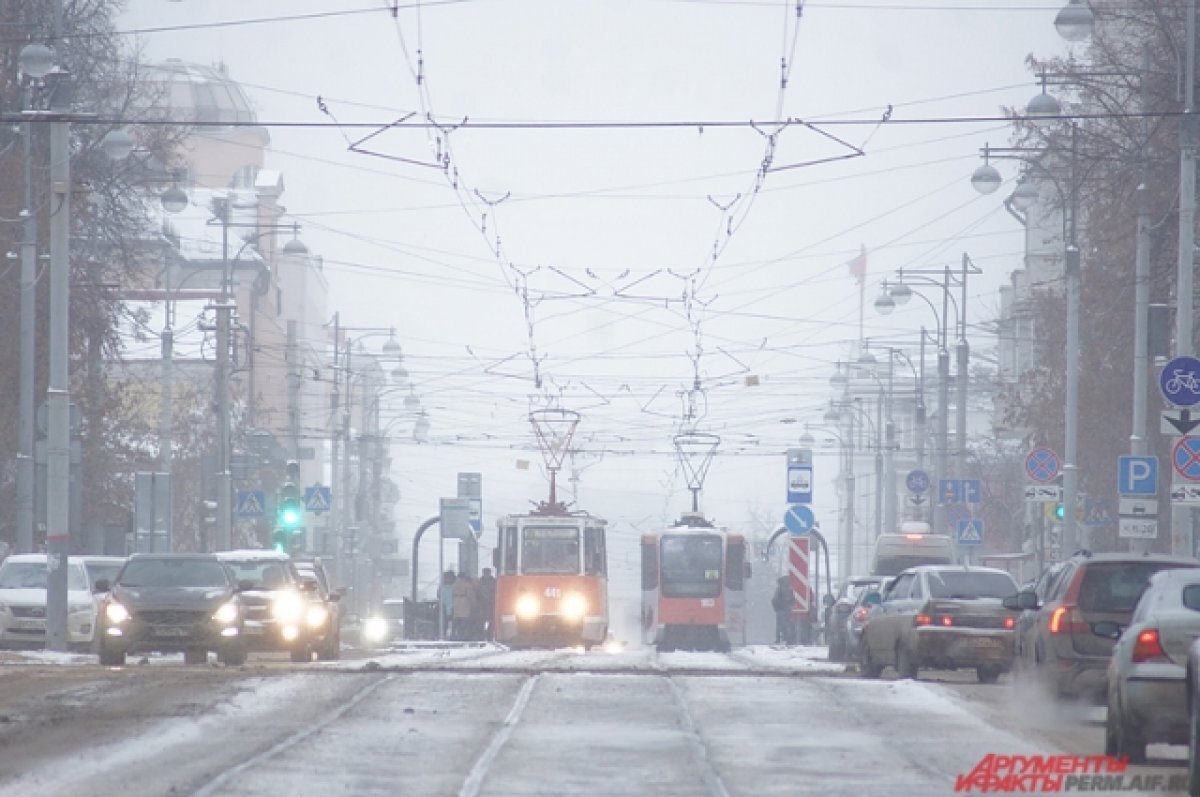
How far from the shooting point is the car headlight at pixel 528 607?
48.8 meters

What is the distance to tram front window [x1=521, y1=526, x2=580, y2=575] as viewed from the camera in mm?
49062

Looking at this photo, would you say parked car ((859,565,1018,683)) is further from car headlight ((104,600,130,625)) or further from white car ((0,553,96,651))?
white car ((0,553,96,651))

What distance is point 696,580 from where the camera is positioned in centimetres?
5375

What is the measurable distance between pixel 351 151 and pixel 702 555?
77.6 ft

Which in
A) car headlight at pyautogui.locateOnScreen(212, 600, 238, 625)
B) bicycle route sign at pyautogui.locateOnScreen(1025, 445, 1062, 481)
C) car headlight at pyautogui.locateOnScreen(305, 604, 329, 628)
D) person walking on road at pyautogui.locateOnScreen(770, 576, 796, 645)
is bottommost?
person walking on road at pyautogui.locateOnScreen(770, 576, 796, 645)

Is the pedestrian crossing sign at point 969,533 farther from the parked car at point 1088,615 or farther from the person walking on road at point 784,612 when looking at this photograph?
the parked car at point 1088,615

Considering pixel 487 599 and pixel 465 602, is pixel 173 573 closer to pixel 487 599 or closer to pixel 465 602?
pixel 465 602

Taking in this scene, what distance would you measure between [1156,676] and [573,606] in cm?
3475

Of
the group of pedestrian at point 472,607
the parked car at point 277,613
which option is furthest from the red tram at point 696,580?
the parked car at point 277,613

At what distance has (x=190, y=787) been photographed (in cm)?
1253

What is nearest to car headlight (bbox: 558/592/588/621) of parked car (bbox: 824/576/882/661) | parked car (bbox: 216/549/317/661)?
parked car (bbox: 824/576/882/661)

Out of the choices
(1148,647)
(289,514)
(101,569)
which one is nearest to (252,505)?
(289,514)

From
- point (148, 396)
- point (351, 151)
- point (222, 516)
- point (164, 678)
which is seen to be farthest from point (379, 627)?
point (148, 396)

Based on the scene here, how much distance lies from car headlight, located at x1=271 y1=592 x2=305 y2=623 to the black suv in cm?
337
